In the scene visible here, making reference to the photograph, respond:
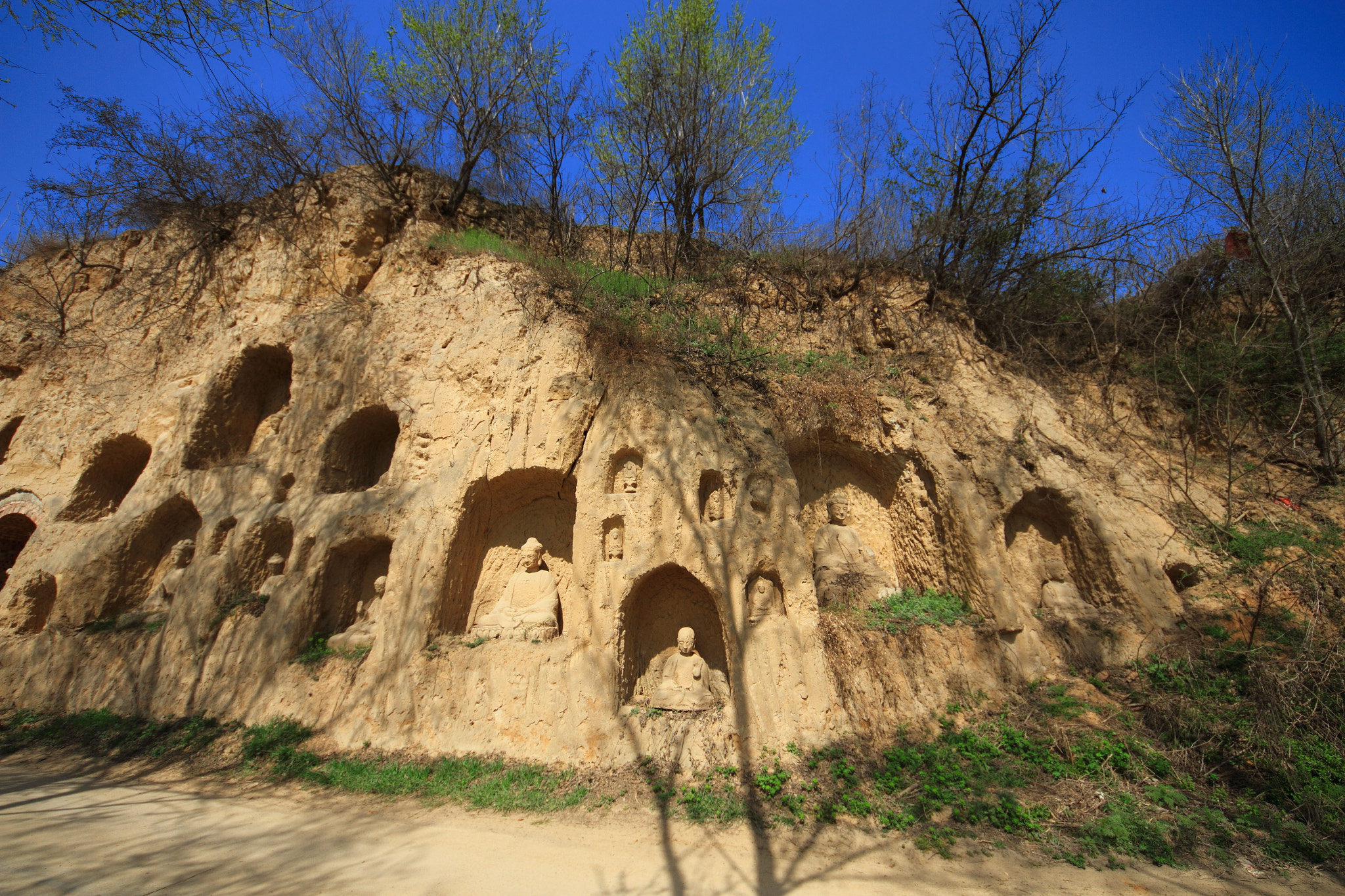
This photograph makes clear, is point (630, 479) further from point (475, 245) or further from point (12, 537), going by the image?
A: point (12, 537)

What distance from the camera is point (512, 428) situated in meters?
8.23

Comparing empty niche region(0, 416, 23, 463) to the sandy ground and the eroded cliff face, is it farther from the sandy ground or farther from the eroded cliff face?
the sandy ground

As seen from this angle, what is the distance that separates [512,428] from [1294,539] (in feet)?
32.0

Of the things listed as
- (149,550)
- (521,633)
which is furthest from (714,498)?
(149,550)

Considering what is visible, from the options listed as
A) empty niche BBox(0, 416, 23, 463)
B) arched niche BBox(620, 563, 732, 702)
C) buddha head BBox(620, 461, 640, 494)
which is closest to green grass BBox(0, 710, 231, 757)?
arched niche BBox(620, 563, 732, 702)

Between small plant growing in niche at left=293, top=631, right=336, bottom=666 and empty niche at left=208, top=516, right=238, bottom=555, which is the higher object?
empty niche at left=208, top=516, right=238, bottom=555

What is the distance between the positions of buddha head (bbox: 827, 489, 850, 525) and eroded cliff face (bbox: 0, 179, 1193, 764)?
0.34m

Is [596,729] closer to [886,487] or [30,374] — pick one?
[886,487]

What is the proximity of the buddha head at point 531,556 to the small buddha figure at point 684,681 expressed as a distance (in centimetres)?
217

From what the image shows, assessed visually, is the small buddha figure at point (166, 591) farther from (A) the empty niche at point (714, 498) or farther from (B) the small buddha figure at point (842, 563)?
(B) the small buddha figure at point (842, 563)

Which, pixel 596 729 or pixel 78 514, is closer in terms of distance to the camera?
pixel 596 729

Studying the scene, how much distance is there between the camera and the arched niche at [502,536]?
796 cm

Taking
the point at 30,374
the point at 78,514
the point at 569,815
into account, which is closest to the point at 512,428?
the point at 569,815

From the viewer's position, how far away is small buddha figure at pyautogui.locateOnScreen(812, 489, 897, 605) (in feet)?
26.7
